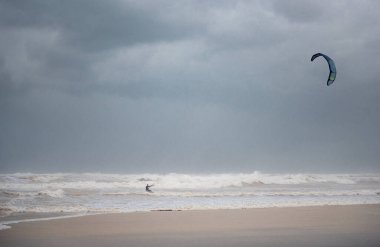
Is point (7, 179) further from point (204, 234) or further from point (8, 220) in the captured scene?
point (204, 234)

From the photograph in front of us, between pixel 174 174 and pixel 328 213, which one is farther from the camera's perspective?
pixel 174 174

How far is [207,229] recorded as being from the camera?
10.3m

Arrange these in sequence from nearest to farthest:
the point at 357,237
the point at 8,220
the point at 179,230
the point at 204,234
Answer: the point at 357,237 < the point at 204,234 < the point at 179,230 < the point at 8,220

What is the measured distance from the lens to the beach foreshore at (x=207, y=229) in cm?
854

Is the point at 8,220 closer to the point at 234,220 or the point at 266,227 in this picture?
the point at 234,220

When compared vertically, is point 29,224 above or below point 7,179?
below

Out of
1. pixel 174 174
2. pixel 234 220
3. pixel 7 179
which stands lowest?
pixel 234 220

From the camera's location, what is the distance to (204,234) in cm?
950

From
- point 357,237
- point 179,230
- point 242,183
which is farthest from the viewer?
point 242,183

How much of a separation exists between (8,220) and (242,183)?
29.8 metres

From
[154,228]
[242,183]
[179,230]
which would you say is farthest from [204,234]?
[242,183]

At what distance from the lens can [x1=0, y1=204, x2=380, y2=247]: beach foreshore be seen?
28.0ft

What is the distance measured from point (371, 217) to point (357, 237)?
14.0 ft

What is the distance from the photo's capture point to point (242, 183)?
4031 centimetres
